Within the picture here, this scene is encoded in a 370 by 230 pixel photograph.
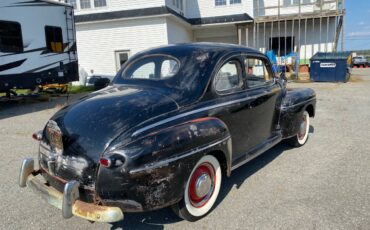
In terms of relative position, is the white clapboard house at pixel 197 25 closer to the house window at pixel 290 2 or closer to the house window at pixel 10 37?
the house window at pixel 290 2

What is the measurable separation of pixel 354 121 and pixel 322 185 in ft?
14.4

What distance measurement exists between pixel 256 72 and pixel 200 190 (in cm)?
241

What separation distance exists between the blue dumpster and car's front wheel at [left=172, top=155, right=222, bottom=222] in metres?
14.8

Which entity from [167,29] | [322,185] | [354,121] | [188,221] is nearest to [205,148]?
[188,221]

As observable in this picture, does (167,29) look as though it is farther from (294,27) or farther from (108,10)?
(294,27)

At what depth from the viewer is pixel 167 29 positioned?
1722 cm

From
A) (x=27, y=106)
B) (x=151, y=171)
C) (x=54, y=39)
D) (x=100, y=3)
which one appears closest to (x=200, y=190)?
(x=151, y=171)

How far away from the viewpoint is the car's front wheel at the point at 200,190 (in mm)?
3219

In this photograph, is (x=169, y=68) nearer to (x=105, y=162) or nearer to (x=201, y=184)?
(x=201, y=184)

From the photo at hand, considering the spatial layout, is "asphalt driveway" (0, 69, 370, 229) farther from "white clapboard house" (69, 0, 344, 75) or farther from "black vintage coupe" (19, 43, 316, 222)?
"white clapboard house" (69, 0, 344, 75)

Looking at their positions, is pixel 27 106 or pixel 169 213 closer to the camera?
pixel 169 213

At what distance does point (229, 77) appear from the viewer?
4105 mm

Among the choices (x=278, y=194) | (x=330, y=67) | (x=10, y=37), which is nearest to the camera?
(x=278, y=194)

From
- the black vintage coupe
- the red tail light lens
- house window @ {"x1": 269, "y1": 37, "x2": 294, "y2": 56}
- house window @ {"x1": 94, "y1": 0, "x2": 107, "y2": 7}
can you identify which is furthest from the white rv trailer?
house window @ {"x1": 269, "y1": 37, "x2": 294, "y2": 56}
